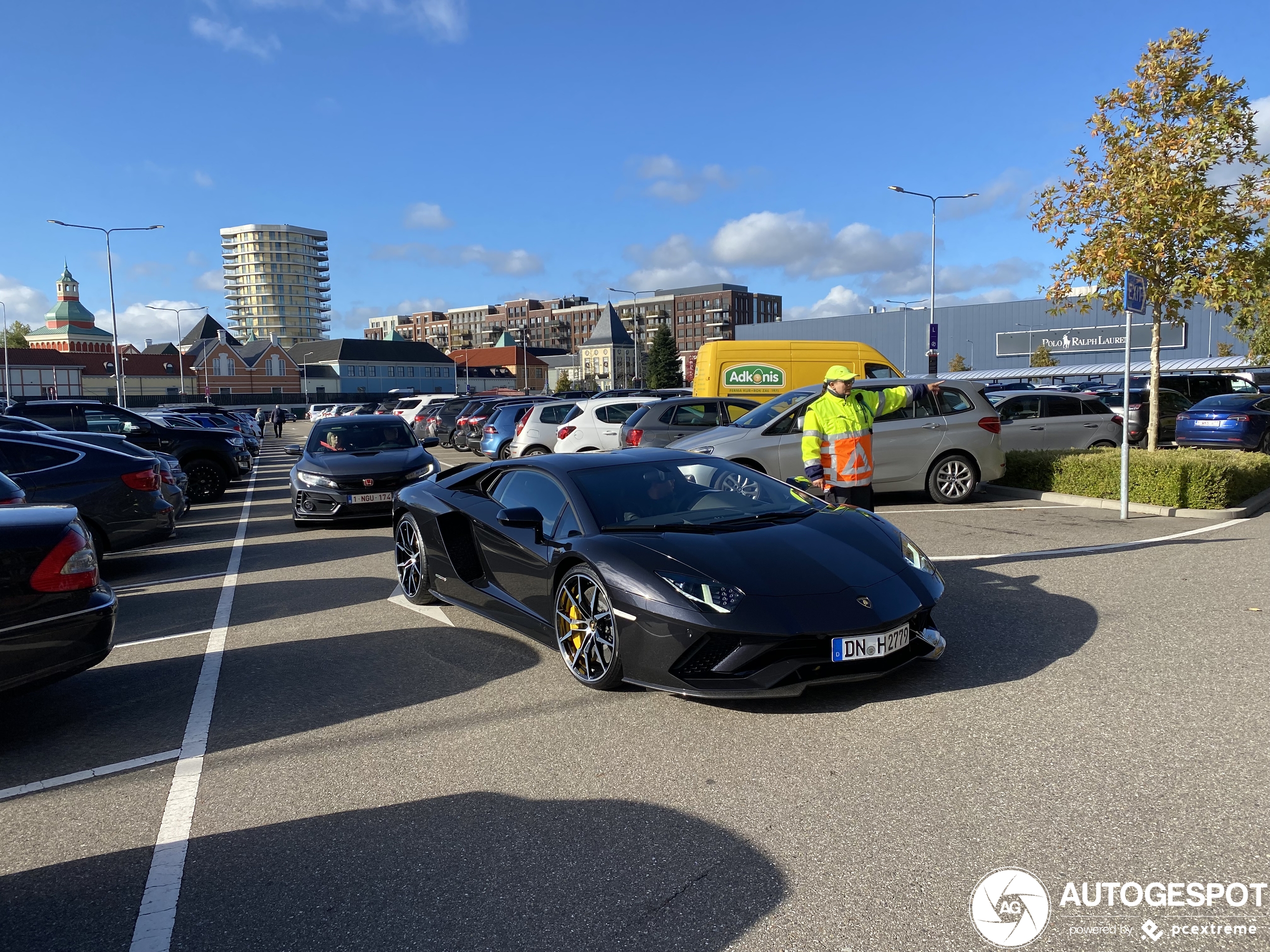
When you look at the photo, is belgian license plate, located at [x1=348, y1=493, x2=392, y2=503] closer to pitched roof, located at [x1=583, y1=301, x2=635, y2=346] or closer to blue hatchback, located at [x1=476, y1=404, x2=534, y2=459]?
blue hatchback, located at [x1=476, y1=404, x2=534, y2=459]

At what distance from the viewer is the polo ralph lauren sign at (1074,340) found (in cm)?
7738

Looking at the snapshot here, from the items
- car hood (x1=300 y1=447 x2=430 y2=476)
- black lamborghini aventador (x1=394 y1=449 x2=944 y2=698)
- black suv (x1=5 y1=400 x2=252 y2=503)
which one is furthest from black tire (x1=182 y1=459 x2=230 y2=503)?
black lamborghini aventador (x1=394 y1=449 x2=944 y2=698)

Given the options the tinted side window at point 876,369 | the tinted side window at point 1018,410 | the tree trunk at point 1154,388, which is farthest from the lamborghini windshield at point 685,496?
the tinted side window at point 876,369

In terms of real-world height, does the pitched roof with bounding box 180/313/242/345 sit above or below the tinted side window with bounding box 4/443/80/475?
above

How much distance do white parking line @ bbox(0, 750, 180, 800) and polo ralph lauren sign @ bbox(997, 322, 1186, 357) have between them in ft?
270

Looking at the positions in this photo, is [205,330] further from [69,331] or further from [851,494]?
[851,494]

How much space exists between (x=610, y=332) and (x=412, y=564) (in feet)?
476

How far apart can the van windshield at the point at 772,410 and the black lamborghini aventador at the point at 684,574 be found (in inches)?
249

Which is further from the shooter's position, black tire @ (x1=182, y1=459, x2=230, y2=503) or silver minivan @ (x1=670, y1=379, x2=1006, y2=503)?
black tire @ (x1=182, y1=459, x2=230, y2=503)

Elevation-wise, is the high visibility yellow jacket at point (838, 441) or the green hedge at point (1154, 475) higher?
the high visibility yellow jacket at point (838, 441)

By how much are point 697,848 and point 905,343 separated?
90.2 m

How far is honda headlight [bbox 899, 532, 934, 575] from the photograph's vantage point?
524 cm

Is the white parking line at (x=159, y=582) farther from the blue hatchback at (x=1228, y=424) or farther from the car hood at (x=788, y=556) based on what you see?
the blue hatchback at (x=1228, y=424)

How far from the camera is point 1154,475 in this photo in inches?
447
